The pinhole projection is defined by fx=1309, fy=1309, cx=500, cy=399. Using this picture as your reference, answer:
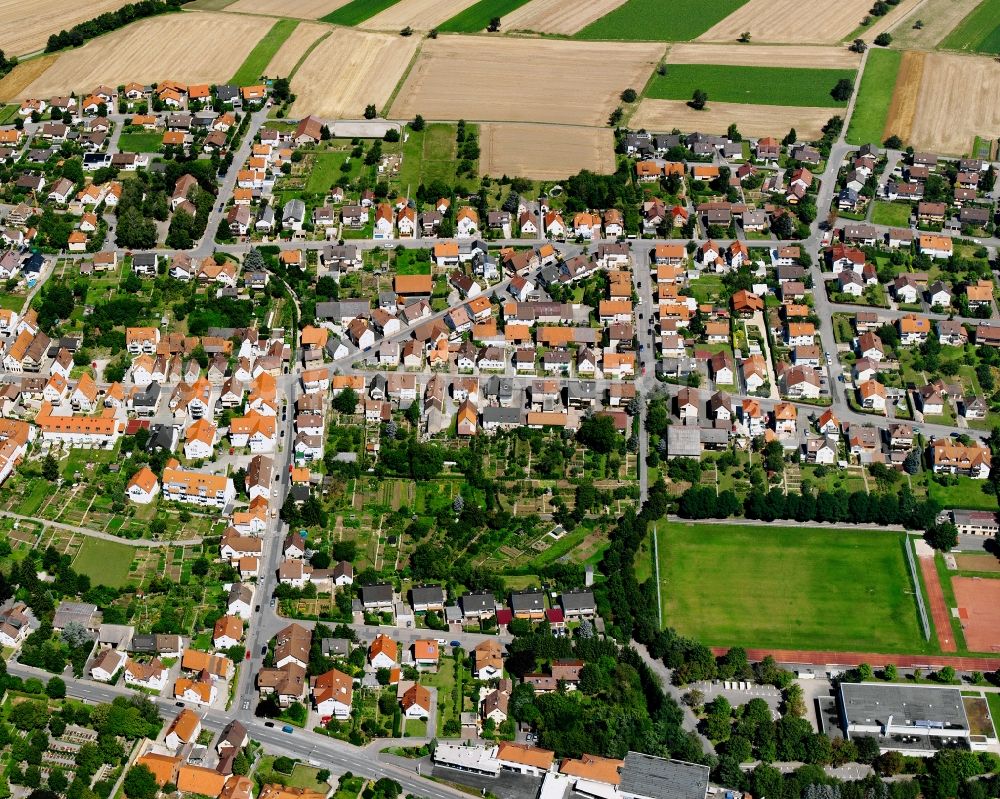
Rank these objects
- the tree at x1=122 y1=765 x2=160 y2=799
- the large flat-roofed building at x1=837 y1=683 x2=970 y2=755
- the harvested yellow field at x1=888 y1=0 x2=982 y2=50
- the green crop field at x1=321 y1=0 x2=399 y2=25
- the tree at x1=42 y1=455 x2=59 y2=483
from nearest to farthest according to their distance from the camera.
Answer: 1. the tree at x1=122 y1=765 x2=160 y2=799
2. the large flat-roofed building at x1=837 y1=683 x2=970 y2=755
3. the tree at x1=42 y1=455 x2=59 y2=483
4. the harvested yellow field at x1=888 y1=0 x2=982 y2=50
5. the green crop field at x1=321 y1=0 x2=399 y2=25

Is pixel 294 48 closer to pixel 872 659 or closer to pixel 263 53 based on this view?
pixel 263 53

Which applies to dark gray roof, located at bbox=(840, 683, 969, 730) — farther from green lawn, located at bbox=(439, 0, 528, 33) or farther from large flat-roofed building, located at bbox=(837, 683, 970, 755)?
green lawn, located at bbox=(439, 0, 528, 33)

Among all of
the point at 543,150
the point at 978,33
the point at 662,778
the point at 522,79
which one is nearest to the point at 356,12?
the point at 522,79

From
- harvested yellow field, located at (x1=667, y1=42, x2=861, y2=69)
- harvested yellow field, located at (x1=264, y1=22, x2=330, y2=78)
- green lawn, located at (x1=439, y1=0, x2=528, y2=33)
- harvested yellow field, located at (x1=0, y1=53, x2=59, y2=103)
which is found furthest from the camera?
green lawn, located at (x1=439, y1=0, x2=528, y2=33)

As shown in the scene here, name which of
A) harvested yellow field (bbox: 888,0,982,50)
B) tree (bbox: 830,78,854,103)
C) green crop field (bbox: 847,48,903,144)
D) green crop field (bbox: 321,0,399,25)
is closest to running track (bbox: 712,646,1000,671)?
green crop field (bbox: 847,48,903,144)

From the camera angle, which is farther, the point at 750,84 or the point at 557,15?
the point at 557,15

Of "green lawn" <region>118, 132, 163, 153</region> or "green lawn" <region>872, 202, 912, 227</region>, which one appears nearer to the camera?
"green lawn" <region>872, 202, 912, 227</region>
